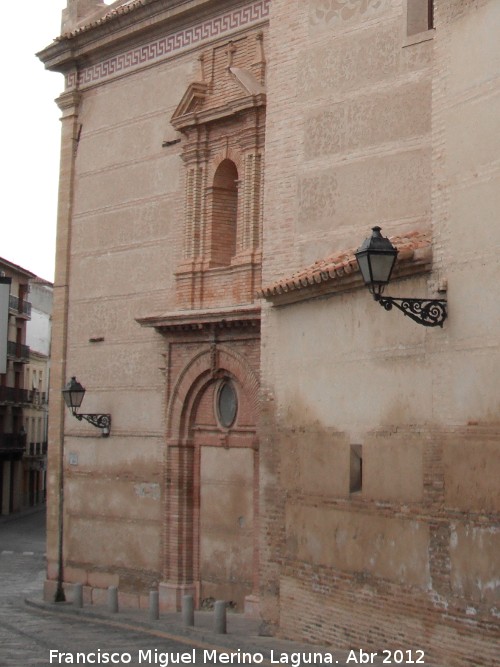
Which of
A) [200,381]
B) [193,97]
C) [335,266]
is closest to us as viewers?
[335,266]

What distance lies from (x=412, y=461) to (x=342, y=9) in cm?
539

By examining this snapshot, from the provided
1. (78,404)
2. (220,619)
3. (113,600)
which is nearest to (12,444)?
(78,404)

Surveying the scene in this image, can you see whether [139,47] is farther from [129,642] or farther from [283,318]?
[129,642]

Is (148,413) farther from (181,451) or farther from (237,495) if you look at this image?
(237,495)

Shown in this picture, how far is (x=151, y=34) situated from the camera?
20375 millimetres

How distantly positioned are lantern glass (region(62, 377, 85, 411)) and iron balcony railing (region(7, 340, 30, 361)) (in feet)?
114

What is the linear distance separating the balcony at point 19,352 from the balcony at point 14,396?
4.27 ft

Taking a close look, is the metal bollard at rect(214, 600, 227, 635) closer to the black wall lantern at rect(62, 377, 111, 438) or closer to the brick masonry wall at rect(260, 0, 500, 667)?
the brick masonry wall at rect(260, 0, 500, 667)

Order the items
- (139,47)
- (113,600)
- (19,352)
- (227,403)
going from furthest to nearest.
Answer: (19,352) → (139,47) → (113,600) → (227,403)

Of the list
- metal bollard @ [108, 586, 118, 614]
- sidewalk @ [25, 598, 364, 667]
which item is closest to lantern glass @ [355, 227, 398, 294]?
sidewalk @ [25, 598, 364, 667]

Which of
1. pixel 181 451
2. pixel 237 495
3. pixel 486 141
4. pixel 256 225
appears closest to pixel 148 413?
pixel 181 451

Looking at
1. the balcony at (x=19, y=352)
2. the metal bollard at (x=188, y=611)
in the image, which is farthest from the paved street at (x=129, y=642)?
the balcony at (x=19, y=352)

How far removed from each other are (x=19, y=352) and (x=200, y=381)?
124ft

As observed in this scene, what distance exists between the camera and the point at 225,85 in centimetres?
1878
